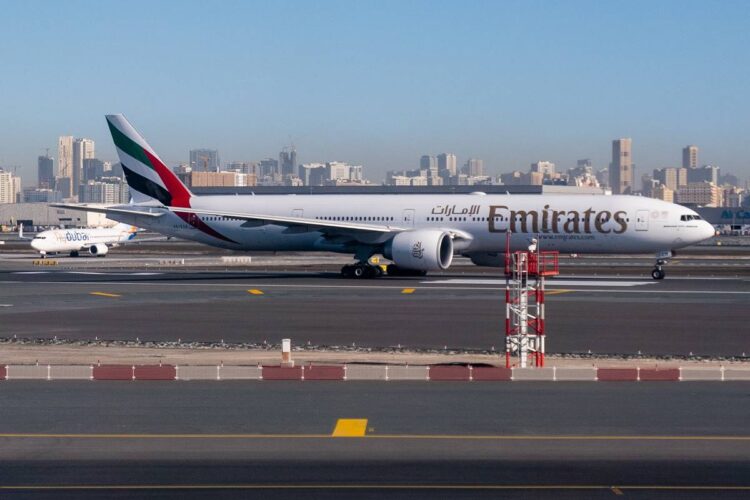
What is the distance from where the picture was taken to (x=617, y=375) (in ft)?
67.4

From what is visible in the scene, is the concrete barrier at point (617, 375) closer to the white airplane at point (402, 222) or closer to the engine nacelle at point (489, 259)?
the white airplane at point (402, 222)

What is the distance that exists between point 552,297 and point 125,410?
82.5 feet

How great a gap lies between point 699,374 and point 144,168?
4210 cm

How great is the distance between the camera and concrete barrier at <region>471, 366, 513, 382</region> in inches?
818

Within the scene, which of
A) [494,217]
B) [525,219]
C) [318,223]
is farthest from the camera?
[318,223]

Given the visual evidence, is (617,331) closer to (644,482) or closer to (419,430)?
(419,430)

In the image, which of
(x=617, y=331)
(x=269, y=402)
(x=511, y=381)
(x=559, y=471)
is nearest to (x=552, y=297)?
(x=617, y=331)

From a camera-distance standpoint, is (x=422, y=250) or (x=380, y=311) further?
(x=422, y=250)

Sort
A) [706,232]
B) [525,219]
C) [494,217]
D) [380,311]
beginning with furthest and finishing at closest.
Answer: [494,217], [525,219], [706,232], [380,311]

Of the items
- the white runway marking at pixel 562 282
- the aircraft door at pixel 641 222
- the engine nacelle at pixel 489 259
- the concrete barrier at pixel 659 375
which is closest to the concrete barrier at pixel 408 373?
the concrete barrier at pixel 659 375

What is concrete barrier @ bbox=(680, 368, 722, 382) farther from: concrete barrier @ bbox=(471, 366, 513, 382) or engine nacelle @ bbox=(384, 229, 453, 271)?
engine nacelle @ bbox=(384, 229, 453, 271)

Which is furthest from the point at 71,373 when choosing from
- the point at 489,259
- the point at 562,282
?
the point at 489,259

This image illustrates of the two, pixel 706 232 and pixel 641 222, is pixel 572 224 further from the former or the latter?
pixel 706 232

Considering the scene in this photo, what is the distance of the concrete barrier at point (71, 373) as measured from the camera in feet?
68.5
